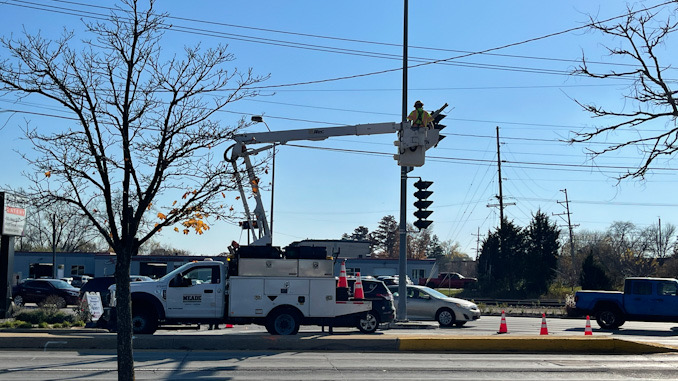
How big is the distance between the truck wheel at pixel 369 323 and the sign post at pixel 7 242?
13189 millimetres

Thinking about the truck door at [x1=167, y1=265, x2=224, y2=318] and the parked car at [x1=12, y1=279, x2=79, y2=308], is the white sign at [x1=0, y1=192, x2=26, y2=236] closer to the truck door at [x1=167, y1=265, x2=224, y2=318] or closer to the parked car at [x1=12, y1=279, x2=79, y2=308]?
the parked car at [x1=12, y1=279, x2=79, y2=308]

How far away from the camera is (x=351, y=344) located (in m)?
17.0

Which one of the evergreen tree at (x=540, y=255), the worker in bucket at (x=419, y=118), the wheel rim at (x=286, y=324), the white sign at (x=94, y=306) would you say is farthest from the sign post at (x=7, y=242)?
the evergreen tree at (x=540, y=255)

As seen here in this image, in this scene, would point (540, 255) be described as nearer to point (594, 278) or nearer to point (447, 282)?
point (594, 278)

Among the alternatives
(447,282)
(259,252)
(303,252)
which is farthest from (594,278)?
(259,252)

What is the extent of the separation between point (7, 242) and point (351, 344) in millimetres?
15639

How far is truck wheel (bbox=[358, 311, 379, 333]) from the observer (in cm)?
2050

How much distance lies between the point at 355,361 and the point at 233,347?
324cm

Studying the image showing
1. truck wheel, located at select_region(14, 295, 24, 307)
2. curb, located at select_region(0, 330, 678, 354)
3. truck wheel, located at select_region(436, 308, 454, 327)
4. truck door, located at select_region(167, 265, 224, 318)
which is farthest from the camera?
truck wheel, located at select_region(14, 295, 24, 307)

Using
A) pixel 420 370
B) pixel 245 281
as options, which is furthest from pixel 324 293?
pixel 420 370

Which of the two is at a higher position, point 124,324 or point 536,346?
point 124,324

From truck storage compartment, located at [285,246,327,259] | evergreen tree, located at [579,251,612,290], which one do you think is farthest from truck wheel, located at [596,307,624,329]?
evergreen tree, located at [579,251,612,290]

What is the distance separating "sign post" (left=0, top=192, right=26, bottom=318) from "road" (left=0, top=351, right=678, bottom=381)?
1095 cm

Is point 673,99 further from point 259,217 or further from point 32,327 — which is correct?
point 32,327
